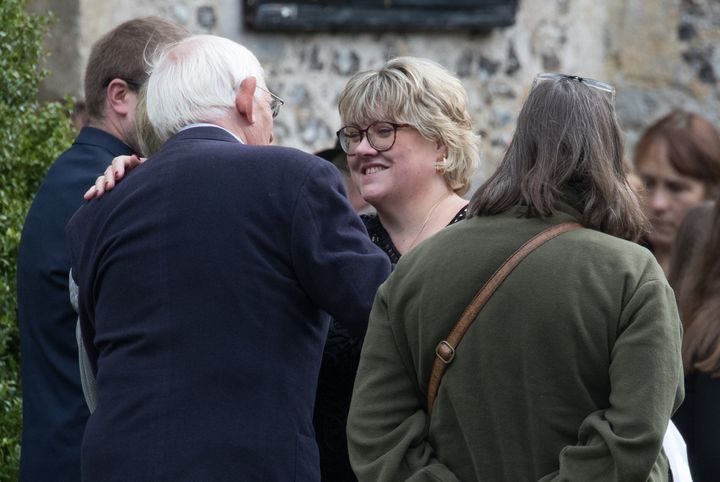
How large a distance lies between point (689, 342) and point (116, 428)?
5.24 feet

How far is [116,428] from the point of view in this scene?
257 centimetres

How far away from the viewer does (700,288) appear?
11.5 feet

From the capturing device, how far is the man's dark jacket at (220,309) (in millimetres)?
2521

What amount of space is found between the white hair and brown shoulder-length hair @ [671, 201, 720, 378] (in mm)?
1383

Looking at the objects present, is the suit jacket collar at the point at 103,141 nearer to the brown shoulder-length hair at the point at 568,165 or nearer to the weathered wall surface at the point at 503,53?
the brown shoulder-length hair at the point at 568,165

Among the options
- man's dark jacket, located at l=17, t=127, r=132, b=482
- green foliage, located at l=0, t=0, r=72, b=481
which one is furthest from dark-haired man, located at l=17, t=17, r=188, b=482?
green foliage, located at l=0, t=0, r=72, b=481

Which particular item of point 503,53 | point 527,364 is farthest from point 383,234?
point 503,53

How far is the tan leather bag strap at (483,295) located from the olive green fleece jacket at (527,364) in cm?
1

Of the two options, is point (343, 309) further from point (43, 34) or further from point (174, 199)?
point (43, 34)

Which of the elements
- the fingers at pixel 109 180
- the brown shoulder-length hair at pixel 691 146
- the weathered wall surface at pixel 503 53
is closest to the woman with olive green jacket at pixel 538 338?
the fingers at pixel 109 180

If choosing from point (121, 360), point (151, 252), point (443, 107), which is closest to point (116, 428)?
point (121, 360)

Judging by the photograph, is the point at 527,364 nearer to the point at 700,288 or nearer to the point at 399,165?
the point at 399,165

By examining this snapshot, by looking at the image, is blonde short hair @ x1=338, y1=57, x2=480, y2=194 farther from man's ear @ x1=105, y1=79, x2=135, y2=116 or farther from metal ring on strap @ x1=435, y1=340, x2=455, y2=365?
metal ring on strap @ x1=435, y1=340, x2=455, y2=365

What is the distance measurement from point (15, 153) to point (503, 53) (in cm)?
387
